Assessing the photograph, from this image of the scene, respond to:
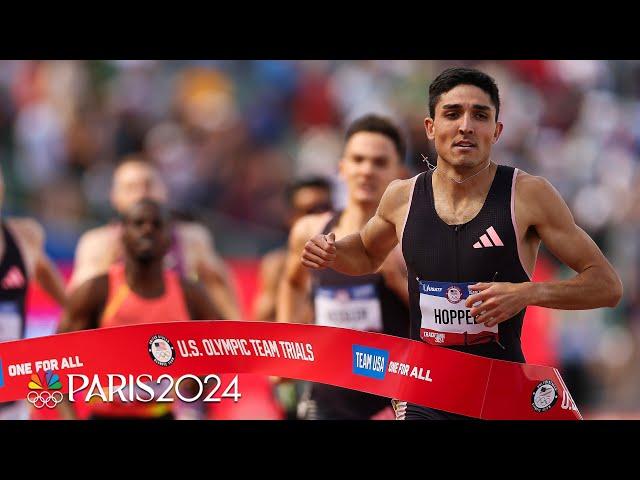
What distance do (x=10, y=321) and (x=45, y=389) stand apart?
1324mm

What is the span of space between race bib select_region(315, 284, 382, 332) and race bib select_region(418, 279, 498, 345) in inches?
62.1

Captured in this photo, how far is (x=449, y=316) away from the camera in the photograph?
5.34m

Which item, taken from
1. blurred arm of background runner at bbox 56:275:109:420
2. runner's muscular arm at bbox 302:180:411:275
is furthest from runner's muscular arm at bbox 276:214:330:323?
runner's muscular arm at bbox 302:180:411:275

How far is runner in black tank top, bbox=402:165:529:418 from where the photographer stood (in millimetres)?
5242

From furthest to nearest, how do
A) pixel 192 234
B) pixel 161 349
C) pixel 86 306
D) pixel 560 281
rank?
pixel 192 234 < pixel 86 306 < pixel 161 349 < pixel 560 281

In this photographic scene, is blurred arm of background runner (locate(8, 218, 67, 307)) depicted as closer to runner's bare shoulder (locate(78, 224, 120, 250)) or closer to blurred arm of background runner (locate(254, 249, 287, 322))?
runner's bare shoulder (locate(78, 224, 120, 250))

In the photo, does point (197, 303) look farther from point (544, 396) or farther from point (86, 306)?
point (544, 396)

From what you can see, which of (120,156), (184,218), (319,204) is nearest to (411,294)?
(319,204)

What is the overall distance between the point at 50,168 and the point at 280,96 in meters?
2.27

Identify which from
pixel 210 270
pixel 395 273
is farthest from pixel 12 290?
pixel 395 273

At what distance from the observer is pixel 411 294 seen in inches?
217

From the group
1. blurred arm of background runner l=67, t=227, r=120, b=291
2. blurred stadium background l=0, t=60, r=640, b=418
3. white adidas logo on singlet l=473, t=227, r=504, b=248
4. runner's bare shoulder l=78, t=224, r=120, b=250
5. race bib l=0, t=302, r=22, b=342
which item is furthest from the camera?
blurred stadium background l=0, t=60, r=640, b=418

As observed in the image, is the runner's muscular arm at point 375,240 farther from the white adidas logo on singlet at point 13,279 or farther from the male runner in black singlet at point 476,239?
the white adidas logo on singlet at point 13,279

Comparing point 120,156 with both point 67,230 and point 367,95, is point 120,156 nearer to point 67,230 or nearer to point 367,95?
point 67,230
